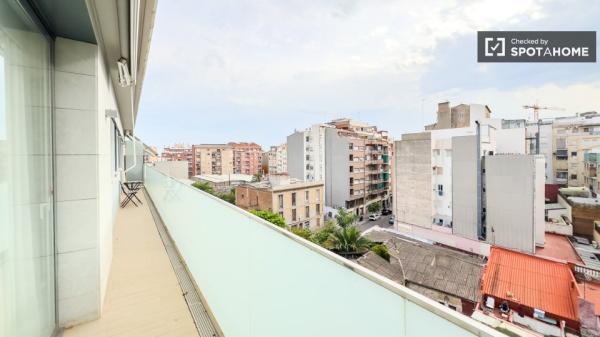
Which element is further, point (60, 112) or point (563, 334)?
point (563, 334)

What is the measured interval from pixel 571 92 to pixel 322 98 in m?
33.4

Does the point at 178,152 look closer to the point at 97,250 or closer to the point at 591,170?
the point at 97,250

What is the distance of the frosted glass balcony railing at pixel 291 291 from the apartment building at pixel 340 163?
893 inches

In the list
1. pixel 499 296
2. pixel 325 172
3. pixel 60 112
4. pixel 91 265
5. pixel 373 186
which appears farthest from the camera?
pixel 373 186

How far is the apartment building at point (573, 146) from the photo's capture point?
76.4 ft

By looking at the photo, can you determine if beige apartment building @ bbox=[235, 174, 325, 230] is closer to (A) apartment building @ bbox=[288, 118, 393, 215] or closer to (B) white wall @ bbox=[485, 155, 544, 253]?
(A) apartment building @ bbox=[288, 118, 393, 215]

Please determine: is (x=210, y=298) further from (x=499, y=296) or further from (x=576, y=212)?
(x=576, y=212)


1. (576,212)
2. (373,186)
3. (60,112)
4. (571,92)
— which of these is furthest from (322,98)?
(60,112)

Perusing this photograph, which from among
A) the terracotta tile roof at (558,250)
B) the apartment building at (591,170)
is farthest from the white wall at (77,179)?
the apartment building at (591,170)

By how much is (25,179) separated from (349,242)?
38.3ft

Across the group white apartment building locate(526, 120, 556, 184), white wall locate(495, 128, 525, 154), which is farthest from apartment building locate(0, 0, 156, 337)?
white apartment building locate(526, 120, 556, 184)

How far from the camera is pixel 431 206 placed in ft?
57.7

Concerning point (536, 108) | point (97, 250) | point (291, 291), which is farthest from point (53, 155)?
point (536, 108)

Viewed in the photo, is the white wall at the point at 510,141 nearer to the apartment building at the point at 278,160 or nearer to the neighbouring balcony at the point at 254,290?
the neighbouring balcony at the point at 254,290
